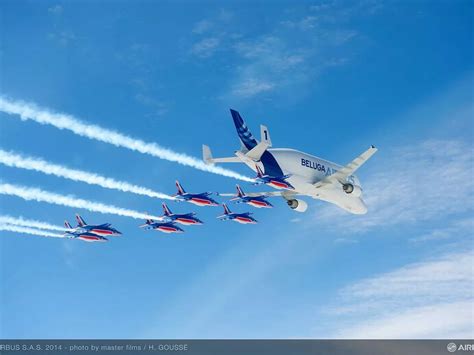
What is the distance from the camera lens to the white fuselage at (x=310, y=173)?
64375mm

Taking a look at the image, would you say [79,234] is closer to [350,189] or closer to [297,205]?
[297,205]

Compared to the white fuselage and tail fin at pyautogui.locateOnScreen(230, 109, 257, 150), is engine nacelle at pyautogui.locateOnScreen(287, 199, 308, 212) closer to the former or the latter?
the white fuselage

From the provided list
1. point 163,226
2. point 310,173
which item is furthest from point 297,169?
point 163,226

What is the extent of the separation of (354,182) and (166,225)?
22613 mm

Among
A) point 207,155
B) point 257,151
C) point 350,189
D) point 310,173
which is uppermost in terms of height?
point 207,155

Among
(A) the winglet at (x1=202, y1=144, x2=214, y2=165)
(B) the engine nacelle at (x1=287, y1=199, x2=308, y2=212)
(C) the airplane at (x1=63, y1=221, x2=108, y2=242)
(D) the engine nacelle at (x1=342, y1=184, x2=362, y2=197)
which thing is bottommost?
(C) the airplane at (x1=63, y1=221, x2=108, y2=242)

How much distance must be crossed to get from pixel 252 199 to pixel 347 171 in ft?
35.5

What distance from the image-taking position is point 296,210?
2867 inches

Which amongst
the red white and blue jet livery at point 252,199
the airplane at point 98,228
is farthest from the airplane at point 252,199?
the airplane at point 98,228

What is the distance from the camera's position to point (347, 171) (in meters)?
68.2

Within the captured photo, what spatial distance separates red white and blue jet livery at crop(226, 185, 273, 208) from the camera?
67.6m

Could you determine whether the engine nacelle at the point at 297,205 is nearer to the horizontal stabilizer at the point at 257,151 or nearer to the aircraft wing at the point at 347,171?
the aircraft wing at the point at 347,171

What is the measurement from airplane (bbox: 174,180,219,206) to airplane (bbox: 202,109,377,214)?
3.63 metres

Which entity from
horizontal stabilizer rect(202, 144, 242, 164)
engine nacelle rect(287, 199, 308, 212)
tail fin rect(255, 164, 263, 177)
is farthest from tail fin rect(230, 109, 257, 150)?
engine nacelle rect(287, 199, 308, 212)
